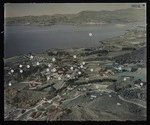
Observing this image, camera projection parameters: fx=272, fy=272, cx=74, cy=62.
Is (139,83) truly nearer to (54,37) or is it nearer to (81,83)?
(81,83)

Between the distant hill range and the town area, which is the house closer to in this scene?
the town area

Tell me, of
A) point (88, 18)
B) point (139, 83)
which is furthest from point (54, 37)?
point (139, 83)

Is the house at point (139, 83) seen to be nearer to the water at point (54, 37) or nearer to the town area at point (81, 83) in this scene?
the town area at point (81, 83)

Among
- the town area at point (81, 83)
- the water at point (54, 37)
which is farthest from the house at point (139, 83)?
the water at point (54, 37)

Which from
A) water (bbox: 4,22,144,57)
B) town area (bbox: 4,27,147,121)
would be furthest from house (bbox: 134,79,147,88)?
water (bbox: 4,22,144,57)

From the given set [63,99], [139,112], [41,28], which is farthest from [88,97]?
[41,28]

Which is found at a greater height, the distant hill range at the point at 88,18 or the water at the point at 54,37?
the distant hill range at the point at 88,18
